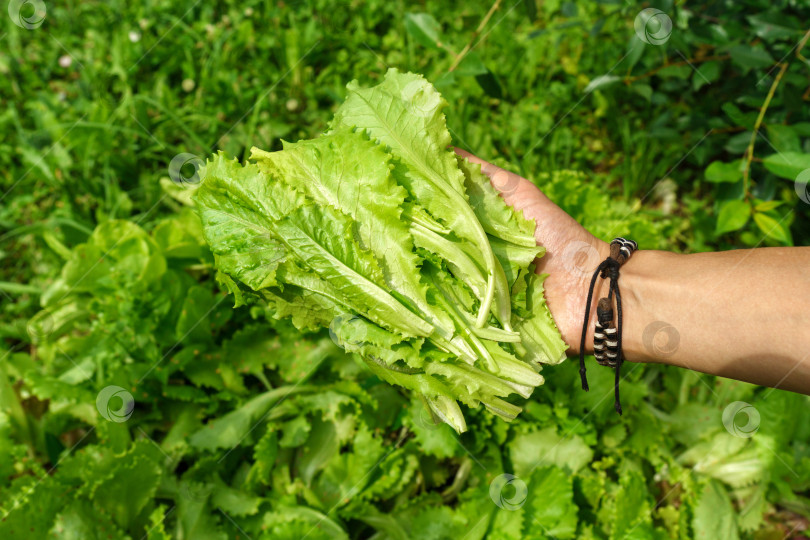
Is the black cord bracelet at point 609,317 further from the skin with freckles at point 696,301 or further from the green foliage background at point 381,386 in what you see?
the green foliage background at point 381,386

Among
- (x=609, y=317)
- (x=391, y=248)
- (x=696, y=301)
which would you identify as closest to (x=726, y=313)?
(x=696, y=301)

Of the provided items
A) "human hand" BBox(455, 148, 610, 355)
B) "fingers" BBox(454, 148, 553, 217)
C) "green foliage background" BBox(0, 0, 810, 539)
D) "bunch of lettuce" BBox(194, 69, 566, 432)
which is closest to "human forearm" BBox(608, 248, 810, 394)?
"human hand" BBox(455, 148, 610, 355)

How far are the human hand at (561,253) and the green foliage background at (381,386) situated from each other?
0.49 meters

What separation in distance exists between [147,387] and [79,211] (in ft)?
4.80

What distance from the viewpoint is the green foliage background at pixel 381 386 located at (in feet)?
8.05

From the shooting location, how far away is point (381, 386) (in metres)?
2.72

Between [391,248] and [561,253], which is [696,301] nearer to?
[561,253]

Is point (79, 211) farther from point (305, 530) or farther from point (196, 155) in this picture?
point (305, 530)

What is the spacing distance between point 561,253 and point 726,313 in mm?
591

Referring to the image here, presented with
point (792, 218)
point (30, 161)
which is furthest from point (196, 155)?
point (792, 218)

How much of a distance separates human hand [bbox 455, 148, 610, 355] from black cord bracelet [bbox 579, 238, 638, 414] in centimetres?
8

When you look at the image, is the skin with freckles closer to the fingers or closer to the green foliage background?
the fingers

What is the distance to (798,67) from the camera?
2658 millimetres

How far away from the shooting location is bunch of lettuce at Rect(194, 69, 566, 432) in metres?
1.79
